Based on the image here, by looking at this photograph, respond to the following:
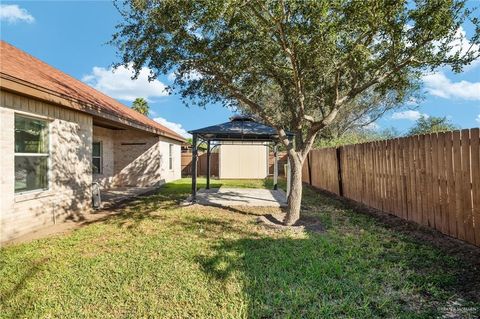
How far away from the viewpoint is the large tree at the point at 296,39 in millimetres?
5172

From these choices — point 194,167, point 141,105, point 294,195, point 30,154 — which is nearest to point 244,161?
point 194,167

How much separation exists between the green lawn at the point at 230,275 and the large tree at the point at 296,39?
75.4 inches

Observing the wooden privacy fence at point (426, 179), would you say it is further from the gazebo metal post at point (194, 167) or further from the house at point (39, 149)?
the house at point (39, 149)

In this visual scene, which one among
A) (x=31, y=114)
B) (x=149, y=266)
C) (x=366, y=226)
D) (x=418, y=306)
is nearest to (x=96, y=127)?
(x=31, y=114)

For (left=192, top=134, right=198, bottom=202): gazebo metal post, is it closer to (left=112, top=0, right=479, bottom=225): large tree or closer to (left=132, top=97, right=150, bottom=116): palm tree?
(left=112, top=0, right=479, bottom=225): large tree

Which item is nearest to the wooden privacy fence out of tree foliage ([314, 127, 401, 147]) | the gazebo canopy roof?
the gazebo canopy roof

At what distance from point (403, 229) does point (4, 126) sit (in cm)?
769

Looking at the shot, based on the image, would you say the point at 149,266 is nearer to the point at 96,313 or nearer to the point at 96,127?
the point at 96,313

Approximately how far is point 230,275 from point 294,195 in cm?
318

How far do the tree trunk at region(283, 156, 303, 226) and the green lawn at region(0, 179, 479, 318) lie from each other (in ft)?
2.35

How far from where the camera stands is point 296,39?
5.50m

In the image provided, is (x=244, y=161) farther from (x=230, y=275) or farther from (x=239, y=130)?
(x=230, y=275)

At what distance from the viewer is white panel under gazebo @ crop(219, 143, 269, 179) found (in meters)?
21.2

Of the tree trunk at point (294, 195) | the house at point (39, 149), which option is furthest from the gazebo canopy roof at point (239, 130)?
the house at point (39, 149)
